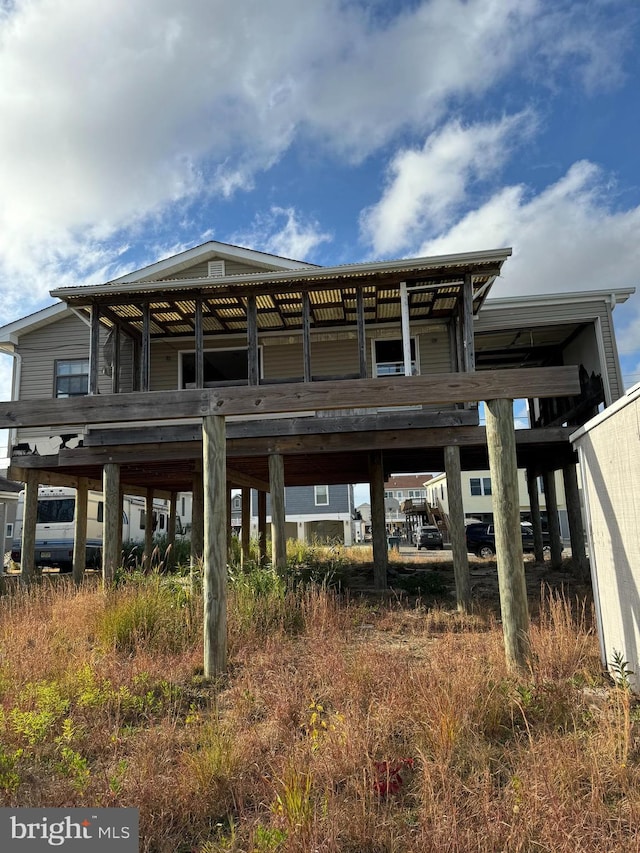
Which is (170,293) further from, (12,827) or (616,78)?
(12,827)

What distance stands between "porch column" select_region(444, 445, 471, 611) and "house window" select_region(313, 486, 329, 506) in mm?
27019

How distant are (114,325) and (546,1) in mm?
9720

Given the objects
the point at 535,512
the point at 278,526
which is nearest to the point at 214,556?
the point at 278,526

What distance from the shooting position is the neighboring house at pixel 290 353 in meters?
10.8

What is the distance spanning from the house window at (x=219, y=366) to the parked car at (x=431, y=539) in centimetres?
2045

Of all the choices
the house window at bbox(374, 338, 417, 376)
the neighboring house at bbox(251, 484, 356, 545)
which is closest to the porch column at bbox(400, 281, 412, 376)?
the house window at bbox(374, 338, 417, 376)

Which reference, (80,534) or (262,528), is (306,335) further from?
(262,528)

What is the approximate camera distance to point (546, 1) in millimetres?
7887

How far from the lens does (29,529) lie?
12742mm

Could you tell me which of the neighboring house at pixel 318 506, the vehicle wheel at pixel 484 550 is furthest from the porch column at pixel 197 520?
the neighboring house at pixel 318 506

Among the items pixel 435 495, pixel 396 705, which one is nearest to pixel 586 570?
pixel 396 705

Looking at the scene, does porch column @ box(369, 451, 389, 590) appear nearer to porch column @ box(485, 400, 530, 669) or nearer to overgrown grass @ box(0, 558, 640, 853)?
overgrown grass @ box(0, 558, 640, 853)

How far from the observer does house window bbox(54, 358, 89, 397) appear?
14.3 m

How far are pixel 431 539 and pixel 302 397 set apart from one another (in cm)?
2788
